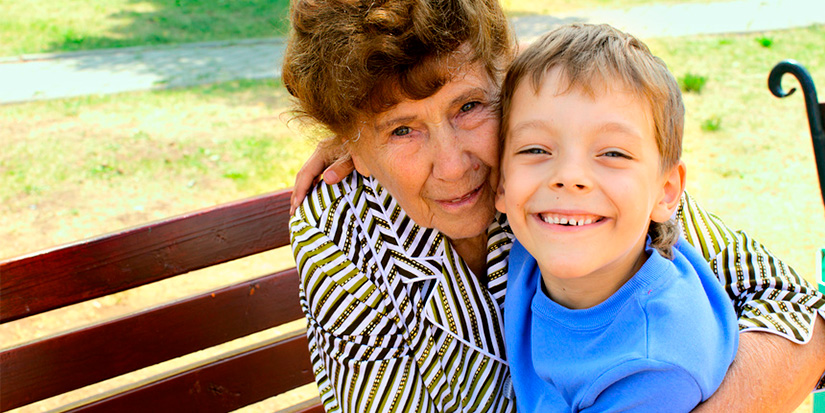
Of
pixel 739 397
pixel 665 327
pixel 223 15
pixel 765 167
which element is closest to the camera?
pixel 665 327

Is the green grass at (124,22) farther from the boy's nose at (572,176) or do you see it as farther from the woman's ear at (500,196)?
the boy's nose at (572,176)

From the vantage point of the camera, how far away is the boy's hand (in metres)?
2.21

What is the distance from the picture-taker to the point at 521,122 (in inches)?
65.7

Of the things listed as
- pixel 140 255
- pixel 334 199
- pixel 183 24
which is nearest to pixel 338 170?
pixel 334 199

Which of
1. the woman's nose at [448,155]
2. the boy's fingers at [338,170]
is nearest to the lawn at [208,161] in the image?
the boy's fingers at [338,170]

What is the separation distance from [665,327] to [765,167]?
5.19 m

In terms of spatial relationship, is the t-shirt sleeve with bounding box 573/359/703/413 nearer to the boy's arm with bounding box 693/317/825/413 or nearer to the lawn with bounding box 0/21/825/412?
the boy's arm with bounding box 693/317/825/413

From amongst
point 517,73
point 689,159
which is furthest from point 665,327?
point 689,159

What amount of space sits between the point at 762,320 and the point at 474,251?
777mm

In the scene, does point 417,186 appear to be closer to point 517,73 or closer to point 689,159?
point 517,73

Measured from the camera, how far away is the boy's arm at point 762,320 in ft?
5.44

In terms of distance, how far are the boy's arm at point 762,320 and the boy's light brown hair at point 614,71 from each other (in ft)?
0.89

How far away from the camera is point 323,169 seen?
91.6 inches

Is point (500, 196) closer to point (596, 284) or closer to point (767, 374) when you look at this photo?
point (596, 284)
